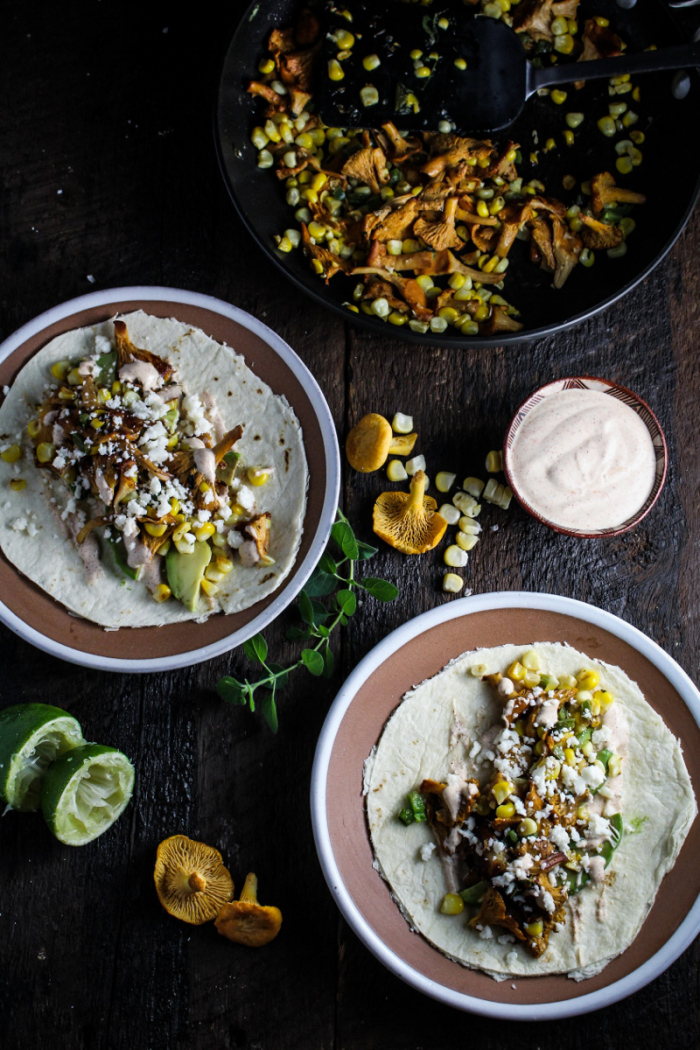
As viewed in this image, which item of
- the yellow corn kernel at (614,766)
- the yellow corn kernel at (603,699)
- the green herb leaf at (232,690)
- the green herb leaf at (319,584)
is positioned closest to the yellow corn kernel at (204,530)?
the green herb leaf at (319,584)

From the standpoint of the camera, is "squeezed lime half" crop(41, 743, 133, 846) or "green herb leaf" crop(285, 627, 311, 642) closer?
"squeezed lime half" crop(41, 743, 133, 846)

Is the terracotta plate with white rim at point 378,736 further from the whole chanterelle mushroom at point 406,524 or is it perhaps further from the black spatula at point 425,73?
the black spatula at point 425,73

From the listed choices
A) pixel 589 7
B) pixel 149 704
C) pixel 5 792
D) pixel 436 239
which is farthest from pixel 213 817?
pixel 589 7

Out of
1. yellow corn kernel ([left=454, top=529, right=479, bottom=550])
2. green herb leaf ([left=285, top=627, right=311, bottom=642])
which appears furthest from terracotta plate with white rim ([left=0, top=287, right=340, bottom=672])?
yellow corn kernel ([left=454, top=529, right=479, bottom=550])

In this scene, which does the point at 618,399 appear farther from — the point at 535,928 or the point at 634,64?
the point at 535,928

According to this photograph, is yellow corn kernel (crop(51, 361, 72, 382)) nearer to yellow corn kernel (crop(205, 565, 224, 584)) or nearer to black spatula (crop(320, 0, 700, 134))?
yellow corn kernel (crop(205, 565, 224, 584))

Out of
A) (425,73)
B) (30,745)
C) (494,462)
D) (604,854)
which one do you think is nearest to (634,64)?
(425,73)
